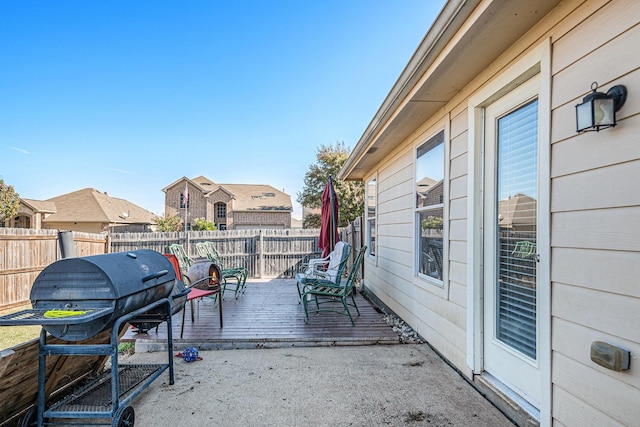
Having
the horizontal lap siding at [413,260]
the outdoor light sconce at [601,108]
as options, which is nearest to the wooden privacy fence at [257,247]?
the horizontal lap siding at [413,260]

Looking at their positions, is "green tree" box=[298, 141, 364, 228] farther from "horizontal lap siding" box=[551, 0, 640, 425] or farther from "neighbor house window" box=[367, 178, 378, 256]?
"horizontal lap siding" box=[551, 0, 640, 425]

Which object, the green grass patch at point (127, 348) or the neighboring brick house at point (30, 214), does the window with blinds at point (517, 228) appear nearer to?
the green grass patch at point (127, 348)

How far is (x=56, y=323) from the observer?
163 cm

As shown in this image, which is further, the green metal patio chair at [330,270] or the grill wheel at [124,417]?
the green metal patio chair at [330,270]

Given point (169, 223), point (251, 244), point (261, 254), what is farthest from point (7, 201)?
point (261, 254)

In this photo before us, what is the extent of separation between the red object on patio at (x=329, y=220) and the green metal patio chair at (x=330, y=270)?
9.4 inches

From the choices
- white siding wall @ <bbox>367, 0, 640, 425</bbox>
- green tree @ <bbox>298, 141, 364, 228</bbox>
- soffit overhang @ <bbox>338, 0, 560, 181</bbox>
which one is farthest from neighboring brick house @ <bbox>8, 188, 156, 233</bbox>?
white siding wall @ <bbox>367, 0, 640, 425</bbox>

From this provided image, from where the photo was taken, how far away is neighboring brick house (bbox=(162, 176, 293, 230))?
21.0 metres

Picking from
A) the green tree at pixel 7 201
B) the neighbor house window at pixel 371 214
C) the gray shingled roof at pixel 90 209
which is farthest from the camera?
the gray shingled roof at pixel 90 209

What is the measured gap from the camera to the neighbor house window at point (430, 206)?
314cm

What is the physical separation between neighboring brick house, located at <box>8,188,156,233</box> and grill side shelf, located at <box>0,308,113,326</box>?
65.1ft

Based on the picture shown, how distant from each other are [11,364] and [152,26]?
7809mm

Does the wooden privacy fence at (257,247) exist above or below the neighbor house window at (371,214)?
below

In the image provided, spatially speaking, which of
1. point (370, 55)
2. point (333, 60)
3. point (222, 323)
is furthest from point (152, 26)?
point (222, 323)
